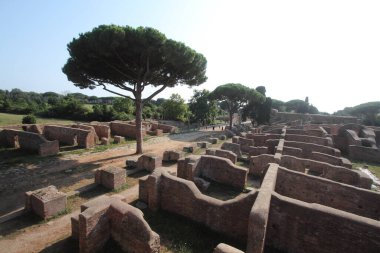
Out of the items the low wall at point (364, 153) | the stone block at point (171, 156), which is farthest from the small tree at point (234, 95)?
the stone block at point (171, 156)

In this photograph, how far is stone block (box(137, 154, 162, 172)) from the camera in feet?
45.4

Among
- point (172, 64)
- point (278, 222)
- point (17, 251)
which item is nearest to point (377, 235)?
point (278, 222)

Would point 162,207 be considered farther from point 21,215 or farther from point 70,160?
point 70,160

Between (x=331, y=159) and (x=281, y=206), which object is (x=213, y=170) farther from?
(x=331, y=159)

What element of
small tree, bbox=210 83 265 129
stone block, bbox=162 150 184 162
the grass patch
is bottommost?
the grass patch

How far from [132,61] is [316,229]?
14857 mm

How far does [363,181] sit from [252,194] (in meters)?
7.75

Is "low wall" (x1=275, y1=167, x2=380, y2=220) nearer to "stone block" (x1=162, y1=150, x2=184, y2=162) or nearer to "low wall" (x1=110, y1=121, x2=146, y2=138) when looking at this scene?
"stone block" (x1=162, y1=150, x2=184, y2=162)

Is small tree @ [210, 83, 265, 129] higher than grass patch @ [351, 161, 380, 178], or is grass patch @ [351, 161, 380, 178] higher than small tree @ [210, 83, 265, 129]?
small tree @ [210, 83, 265, 129]

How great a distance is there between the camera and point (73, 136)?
19.6 metres

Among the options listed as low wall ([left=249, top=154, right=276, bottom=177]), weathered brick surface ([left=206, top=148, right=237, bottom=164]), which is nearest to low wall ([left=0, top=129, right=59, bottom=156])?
weathered brick surface ([left=206, top=148, right=237, bottom=164])

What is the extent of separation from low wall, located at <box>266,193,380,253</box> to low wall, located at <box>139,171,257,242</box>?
0.89 meters

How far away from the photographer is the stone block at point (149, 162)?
13844mm

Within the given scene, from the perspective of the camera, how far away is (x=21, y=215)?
8.70 meters
